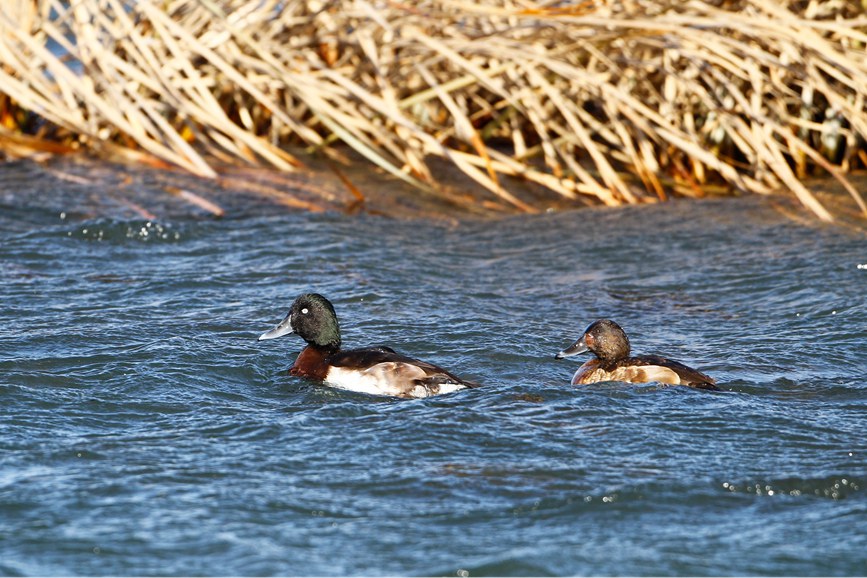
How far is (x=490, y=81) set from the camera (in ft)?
35.2

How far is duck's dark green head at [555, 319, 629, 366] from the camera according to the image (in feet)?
24.3

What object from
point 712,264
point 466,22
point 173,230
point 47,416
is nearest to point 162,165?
point 173,230

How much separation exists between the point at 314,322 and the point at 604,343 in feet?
5.66

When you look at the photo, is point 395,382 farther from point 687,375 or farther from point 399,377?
point 687,375

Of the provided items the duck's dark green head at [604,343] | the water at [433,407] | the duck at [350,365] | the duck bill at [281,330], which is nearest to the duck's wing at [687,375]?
the water at [433,407]

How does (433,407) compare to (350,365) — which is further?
(350,365)

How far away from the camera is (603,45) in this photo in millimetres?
11383

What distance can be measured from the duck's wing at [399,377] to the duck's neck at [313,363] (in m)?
0.27

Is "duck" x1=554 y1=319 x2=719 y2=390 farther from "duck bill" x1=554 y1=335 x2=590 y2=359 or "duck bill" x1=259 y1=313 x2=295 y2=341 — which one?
"duck bill" x1=259 y1=313 x2=295 y2=341

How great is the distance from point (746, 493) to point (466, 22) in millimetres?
7116

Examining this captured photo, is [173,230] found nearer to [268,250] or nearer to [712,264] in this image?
[268,250]

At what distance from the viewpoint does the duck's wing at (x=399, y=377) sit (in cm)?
691

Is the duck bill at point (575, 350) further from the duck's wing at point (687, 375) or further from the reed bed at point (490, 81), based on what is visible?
the reed bed at point (490, 81)

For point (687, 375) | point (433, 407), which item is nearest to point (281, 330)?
point (433, 407)
